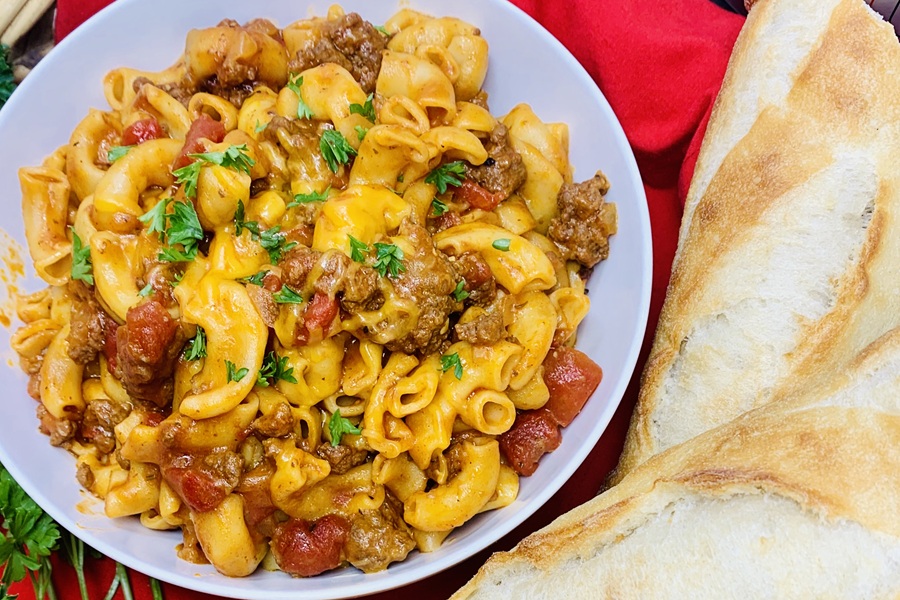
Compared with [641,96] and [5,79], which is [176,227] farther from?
[641,96]

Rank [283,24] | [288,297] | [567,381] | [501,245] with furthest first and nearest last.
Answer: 1. [283,24]
2. [567,381]
3. [501,245]
4. [288,297]

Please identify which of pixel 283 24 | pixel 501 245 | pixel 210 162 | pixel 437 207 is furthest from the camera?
pixel 283 24

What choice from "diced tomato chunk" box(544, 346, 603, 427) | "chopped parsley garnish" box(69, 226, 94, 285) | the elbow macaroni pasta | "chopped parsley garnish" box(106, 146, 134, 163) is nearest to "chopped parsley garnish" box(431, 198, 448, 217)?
the elbow macaroni pasta

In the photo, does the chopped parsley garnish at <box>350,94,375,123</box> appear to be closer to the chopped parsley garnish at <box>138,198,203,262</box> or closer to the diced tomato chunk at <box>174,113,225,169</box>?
the diced tomato chunk at <box>174,113,225,169</box>

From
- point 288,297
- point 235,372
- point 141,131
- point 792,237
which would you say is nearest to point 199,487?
point 235,372

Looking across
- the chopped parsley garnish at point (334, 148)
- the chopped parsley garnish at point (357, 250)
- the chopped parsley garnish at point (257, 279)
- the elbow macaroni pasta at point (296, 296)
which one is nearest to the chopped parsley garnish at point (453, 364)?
the elbow macaroni pasta at point (296, 296)

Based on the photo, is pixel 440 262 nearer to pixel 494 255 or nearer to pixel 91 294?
pixel 494 255

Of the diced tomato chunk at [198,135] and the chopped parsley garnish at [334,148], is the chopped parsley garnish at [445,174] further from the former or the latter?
the diced tomato chunk at [198,135]
